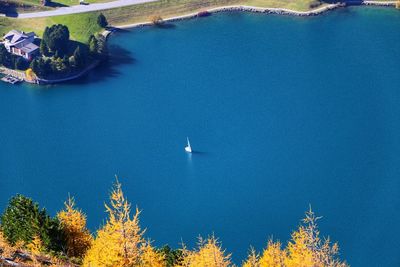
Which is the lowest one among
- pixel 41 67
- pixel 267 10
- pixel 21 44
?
pixel 41 67

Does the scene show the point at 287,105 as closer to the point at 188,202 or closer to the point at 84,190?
the point at 188,202

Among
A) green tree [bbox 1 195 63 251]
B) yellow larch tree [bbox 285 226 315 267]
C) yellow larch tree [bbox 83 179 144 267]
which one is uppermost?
green tree [bbox 1 195 63 251]

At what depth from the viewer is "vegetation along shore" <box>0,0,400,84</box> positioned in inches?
5290

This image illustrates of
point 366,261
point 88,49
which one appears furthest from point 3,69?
point 366,261

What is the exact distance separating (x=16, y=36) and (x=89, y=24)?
17.3 m

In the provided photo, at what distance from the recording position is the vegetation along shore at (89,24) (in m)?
134

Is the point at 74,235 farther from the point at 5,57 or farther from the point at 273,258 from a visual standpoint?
the point at 5,57

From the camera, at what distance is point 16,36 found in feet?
456

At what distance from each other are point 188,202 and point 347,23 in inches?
2724

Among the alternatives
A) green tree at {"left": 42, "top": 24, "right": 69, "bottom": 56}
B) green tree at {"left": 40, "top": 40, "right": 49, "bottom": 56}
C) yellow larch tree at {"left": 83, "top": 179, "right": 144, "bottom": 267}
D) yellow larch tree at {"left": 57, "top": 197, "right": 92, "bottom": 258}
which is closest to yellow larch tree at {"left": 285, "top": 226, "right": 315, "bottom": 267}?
yellow larch tree at {"left": 83, "top": 179, "right": 144, "bottom": 267}

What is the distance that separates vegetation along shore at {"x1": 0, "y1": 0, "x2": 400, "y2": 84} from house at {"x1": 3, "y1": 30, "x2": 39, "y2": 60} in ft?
1.92

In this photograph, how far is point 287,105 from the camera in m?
123

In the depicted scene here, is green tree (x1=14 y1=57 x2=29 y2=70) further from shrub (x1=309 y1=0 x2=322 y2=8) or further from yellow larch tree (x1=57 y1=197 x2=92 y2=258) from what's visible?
yellow larch tree (x1=57 y1=197 x2=92 y2=258)

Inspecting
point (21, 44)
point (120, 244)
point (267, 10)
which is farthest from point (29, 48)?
point (120, 244)
